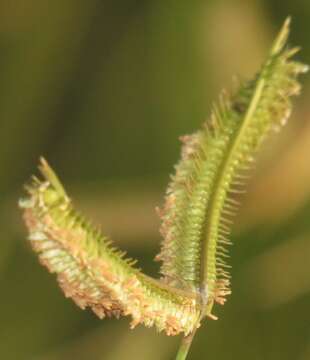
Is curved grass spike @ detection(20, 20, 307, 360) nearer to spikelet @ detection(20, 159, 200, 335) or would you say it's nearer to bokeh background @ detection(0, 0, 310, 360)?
spikelet @ detection(20, 159, 200, 335)

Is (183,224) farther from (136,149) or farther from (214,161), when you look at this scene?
(136,149)

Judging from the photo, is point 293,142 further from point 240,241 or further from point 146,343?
point 146,343

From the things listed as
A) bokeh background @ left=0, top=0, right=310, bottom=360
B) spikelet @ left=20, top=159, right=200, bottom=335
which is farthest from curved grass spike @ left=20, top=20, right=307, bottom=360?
bokeh background @ left=0, top=0, right=310, bottom=360

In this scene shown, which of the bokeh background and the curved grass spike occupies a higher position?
the bokeh background

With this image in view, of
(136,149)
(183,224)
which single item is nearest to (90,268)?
(183,224)

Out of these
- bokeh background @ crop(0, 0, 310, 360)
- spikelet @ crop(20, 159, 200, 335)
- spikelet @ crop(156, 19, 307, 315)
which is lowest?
spikelet @ crop(20, 159, 200, 335)

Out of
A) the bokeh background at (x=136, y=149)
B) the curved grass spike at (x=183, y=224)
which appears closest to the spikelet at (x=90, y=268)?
the curved grass spike at (x=183, y=224)

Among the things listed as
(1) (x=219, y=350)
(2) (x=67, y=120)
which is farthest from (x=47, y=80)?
(1) (x=219, y=350)
